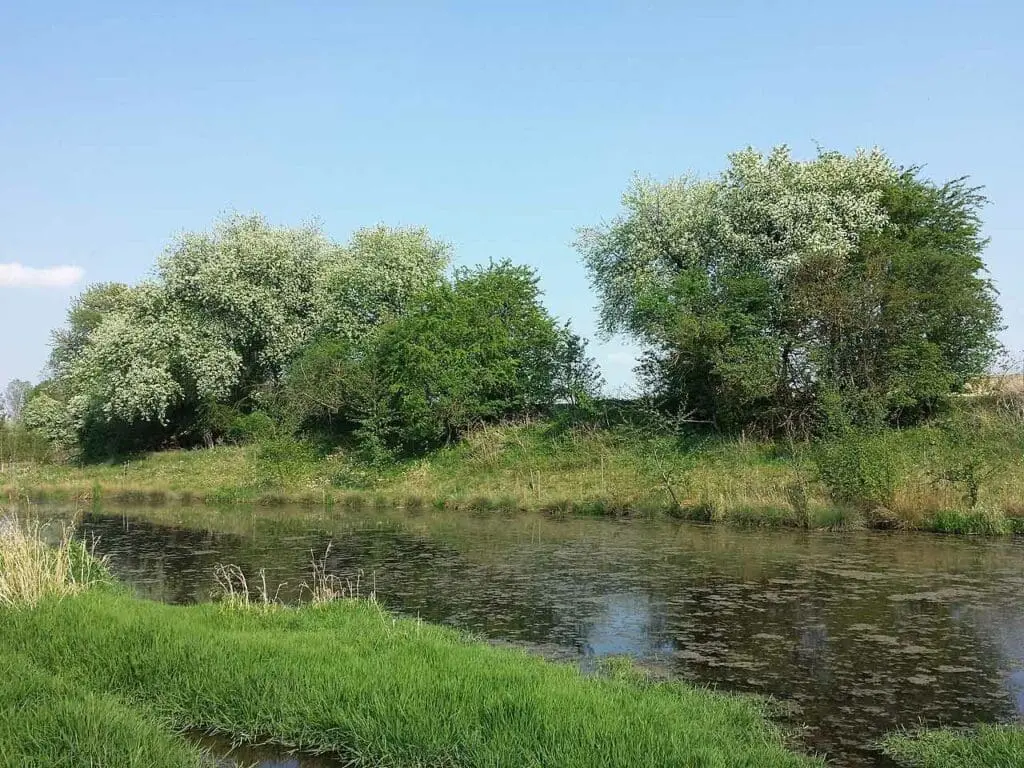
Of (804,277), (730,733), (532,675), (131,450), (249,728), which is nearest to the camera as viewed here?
(730,733)

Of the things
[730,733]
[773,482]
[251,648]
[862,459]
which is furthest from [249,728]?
[773,482]

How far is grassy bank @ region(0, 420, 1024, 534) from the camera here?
820 inches

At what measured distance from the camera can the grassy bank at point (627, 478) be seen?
2083 centimetres

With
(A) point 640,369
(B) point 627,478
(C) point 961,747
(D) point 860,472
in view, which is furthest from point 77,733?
(A) point 640,369

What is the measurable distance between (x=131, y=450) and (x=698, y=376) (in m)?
35.9

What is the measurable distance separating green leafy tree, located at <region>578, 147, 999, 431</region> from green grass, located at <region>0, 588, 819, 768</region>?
58.8ft

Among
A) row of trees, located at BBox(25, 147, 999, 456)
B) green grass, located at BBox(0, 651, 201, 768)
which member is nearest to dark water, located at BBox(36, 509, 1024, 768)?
green grass, located at BBox(0, 651, 201, 768)

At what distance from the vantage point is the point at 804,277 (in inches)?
1158

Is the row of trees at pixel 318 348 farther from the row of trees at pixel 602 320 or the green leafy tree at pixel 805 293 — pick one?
the green leafy tree at pixel 805 293

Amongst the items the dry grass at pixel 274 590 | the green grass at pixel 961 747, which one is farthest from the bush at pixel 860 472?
the green grass at pixel 961 747

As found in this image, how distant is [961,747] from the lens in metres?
6.59

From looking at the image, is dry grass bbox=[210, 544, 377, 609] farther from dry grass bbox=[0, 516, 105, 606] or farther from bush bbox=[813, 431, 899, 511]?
bush bbox=[813, 431, 899, 511]

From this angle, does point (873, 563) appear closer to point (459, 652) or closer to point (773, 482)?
point (773, 482)

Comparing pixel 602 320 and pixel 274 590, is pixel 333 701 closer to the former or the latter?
pixel 274 590
